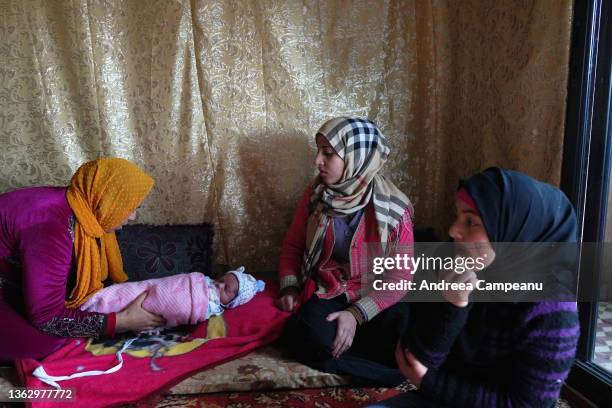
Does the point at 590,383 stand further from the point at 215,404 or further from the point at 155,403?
the point at 155,403

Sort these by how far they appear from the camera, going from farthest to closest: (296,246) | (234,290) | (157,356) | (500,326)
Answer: (296,246)
(234,290)
(157,356)
(500,326)

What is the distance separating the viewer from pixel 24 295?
1.43 metres

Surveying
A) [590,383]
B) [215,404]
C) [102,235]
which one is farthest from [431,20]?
[215,404]

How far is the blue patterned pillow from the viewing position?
1941 mm

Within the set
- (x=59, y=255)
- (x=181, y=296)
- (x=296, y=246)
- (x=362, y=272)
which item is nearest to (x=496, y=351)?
(x=362, y=272)

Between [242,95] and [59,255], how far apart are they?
110 centimetres

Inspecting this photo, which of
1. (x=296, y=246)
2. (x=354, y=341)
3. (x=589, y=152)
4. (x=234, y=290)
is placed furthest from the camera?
(x=296, y=246)

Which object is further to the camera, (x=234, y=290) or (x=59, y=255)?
(x=234, y=290)

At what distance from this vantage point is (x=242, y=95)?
2.09 meters

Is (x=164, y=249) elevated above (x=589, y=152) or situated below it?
below

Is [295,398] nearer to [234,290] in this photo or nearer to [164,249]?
[234,290]

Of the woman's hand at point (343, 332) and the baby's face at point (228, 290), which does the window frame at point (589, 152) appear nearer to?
the woman's hand at point (343, 332)

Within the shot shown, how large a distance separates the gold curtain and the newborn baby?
45 centimetres

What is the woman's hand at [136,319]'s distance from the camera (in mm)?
1594
